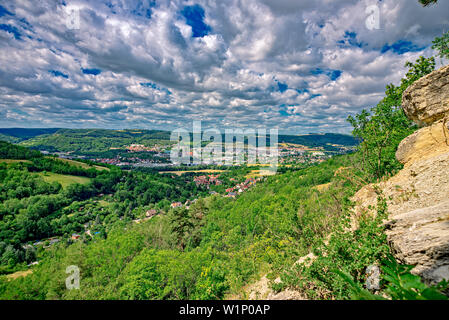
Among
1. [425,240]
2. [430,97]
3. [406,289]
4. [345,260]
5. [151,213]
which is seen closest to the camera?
[406,289]

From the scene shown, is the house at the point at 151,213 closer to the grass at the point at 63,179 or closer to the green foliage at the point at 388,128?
the grass at the point at 63,179

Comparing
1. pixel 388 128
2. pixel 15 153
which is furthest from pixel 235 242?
pixel 15 153

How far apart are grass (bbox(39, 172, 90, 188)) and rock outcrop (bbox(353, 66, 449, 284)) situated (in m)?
120

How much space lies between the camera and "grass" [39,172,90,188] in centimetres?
9228

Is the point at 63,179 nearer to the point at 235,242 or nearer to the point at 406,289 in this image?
the point at 235,242

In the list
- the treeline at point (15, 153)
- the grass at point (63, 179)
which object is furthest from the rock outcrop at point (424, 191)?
the treeline at point (15, 153)

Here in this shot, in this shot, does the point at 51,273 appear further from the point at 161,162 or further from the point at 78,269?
the point at 161,162

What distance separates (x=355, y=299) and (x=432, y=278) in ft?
9.87

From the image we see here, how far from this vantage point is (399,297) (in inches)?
80.8

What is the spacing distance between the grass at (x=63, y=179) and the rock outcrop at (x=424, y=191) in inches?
4734

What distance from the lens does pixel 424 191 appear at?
6484mm

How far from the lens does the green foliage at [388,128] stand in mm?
10672

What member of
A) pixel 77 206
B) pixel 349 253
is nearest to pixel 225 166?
pixel 77 206

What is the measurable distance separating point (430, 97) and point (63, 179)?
13053 centimetres
